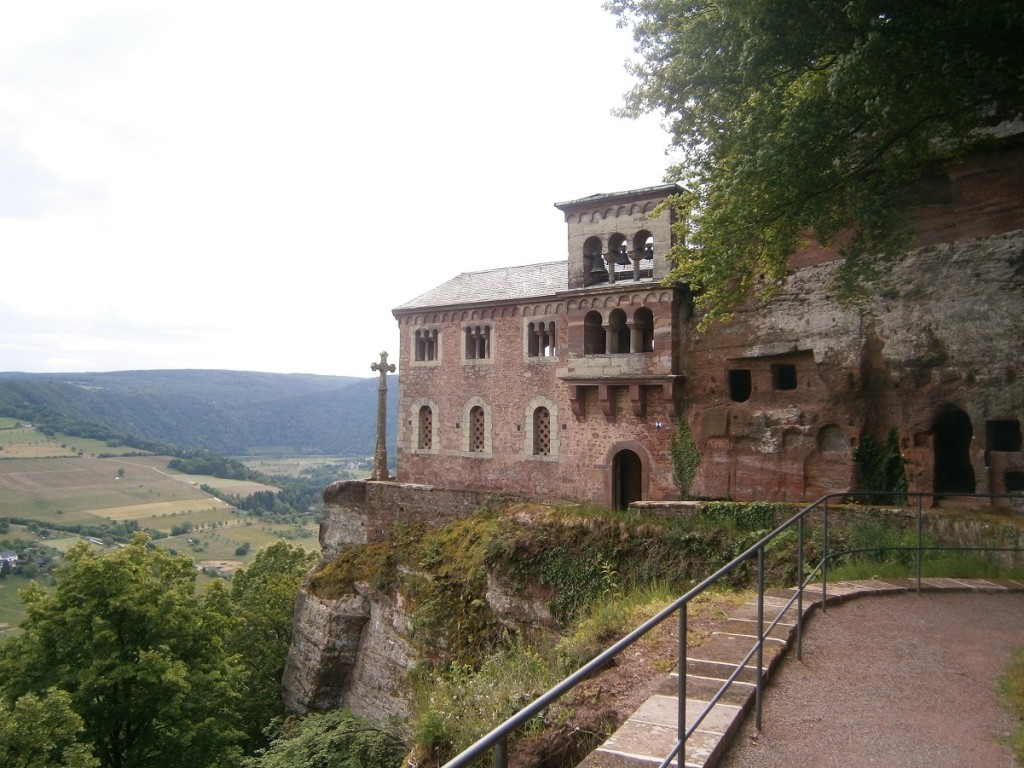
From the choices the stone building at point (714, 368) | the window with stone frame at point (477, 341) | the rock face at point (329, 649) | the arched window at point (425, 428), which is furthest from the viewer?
the arched window at point (425, 428)

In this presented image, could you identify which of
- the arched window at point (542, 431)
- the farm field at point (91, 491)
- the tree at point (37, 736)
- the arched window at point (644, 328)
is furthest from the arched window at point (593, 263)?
the farm field at point (91, 491)

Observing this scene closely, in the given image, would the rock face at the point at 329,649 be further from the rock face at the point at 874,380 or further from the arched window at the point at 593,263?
the arched window at the point at 593,263

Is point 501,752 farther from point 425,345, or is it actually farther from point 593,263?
point 425,345

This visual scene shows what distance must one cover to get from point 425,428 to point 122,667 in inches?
465

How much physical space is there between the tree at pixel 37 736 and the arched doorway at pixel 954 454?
18.1 metres

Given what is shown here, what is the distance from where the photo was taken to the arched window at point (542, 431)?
2200 cm

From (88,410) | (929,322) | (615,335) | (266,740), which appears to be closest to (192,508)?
(88,410)

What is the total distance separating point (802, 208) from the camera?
10297mm

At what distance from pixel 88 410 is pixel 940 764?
17997 centimetres

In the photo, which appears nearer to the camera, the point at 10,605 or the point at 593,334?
the point at 593,334

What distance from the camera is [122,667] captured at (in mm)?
15961

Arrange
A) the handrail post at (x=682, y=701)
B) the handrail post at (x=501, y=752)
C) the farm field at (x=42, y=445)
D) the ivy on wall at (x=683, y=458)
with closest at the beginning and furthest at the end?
the handrail post at (x=501, y=752) < the handrail post at (x=682, y=701) < the ivy on wall at (x=683, y=458) < the farm field at (x=42, y=445)

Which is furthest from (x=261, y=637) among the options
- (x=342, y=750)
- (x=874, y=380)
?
(x=874, y=380)

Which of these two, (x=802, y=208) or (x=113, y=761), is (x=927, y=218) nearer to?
(x=802, y=208)
